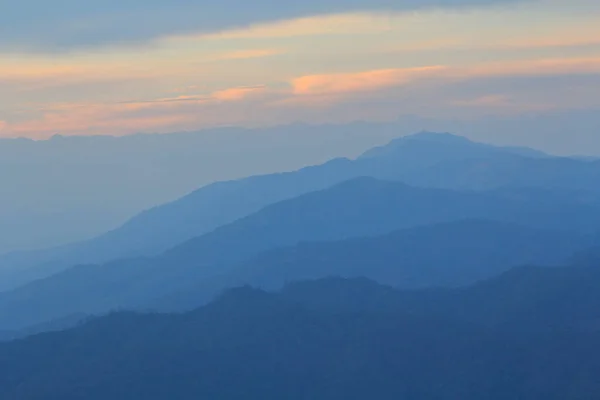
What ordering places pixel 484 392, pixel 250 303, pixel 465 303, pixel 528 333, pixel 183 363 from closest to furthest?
1. pixel 484 392
2. pixel 183 363
3. pixel 528 333
4. pixel 250 303
5. pixel 465 303

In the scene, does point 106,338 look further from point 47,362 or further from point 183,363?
point 183,363

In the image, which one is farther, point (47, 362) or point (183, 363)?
point (47, 362)

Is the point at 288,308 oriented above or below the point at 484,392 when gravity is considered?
above

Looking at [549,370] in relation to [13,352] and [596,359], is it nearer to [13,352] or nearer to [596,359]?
[596,359]

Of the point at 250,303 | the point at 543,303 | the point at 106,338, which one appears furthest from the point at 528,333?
the point at 106,338

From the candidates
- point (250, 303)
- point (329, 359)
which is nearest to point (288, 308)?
point (250, 303)

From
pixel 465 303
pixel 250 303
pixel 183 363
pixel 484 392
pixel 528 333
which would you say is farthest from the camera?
pixel 465 303
